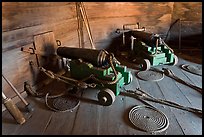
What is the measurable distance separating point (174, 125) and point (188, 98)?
0.50 meters

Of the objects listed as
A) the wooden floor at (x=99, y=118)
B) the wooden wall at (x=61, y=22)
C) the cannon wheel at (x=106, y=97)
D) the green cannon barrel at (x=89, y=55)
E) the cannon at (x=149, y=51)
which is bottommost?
the wooden floor at (x=99, y=118)

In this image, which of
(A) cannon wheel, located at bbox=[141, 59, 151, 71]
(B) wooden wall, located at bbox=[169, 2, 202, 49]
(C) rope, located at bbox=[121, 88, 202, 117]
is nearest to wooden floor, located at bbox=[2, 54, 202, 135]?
(C) rope, located at bbox=[121, 88, 202, 117]

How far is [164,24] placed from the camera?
11.3ft

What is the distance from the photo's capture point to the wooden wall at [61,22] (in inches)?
68.6

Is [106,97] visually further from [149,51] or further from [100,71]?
[149,51]

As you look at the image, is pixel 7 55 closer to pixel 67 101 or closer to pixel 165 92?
pixel 67 101

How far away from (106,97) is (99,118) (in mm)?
229

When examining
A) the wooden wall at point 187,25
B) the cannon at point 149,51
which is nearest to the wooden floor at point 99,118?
the cannon at point 149,51

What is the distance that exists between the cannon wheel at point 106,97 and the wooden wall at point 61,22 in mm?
769

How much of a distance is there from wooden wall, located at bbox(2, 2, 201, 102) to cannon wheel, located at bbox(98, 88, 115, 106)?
77 cm

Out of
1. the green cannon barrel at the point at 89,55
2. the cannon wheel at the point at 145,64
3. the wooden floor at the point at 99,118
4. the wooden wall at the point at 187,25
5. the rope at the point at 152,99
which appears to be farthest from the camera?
the wooden wall at the point at 187,25

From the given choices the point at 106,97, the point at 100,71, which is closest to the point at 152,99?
the point at 106,97

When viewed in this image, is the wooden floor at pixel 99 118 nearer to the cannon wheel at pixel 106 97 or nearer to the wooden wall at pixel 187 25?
the cannon wheel at pixel 106 97

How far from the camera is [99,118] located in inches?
65.1
